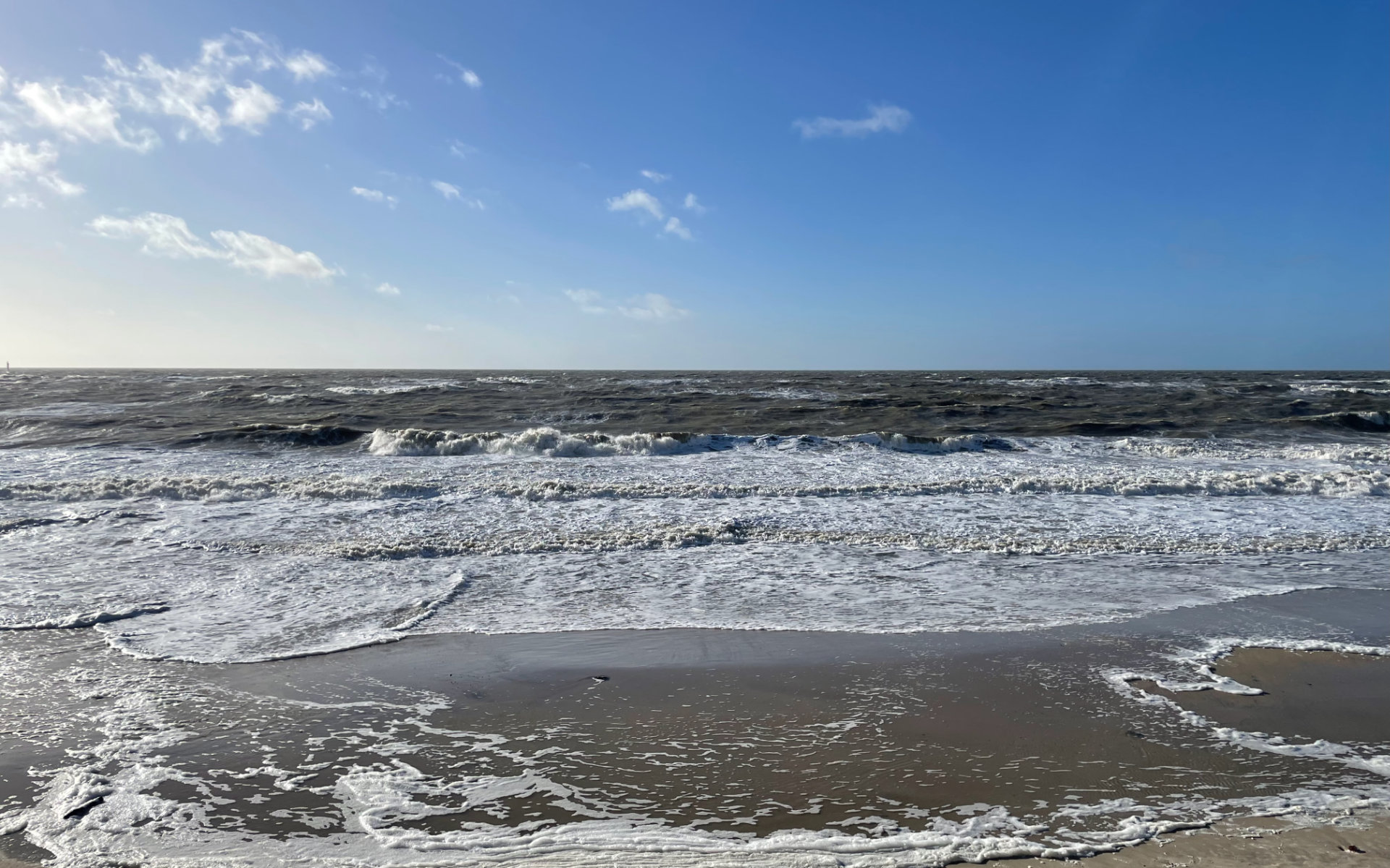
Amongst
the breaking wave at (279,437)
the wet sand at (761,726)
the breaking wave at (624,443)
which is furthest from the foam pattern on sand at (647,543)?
the breaking wave at (279,437)

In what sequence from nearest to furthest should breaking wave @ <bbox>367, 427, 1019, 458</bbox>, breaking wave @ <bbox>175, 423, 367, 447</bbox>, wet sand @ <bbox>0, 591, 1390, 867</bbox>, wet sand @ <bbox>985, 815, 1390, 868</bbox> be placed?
wet sand @ <bbox>985, 815, 1390, 868</bbox> → wet sand @ <bbox>0, 591, 1390, 867</bbox> → breaking wave @ <bbox>367, 427, 1019, 458</bbox> → breaking wave @ <bbox>175, 423, 367, 447</bbox>

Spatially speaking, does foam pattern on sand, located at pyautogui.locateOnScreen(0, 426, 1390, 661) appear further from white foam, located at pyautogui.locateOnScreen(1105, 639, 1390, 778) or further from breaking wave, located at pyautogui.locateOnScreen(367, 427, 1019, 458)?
breaking wave, located at pyautogui.locateOnScreen(367, 427, 1019, 458)

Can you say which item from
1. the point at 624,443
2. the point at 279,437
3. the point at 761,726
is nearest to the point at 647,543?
the point at 761,726

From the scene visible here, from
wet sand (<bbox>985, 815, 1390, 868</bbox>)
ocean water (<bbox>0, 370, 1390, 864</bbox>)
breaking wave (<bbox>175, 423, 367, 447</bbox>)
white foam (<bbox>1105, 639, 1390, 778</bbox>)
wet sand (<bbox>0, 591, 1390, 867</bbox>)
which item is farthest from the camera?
breaking wave (<bbox>175, 423, 367, 447</bbox>)

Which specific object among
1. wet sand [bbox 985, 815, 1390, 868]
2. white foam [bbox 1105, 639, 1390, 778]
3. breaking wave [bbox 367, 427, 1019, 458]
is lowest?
white foam [bbox 1105, 639, 1390, 778]

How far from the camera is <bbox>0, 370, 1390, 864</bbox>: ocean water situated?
20.4ft

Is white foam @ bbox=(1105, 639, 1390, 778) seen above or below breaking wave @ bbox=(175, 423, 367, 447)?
below

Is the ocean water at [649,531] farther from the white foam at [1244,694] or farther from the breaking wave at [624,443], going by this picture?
the white foam at [1244,694]

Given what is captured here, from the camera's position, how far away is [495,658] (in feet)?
17.4

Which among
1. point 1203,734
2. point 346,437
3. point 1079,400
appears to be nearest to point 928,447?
point 1203,734

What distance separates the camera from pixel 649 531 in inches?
368

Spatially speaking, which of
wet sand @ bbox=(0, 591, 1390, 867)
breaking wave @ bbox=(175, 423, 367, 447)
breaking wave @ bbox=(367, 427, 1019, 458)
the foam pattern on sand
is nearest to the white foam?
wet sand @ bbox=(0, 591, 1390, 867)

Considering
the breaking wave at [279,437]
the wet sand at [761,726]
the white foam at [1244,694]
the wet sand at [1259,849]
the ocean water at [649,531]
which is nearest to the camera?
the wet sand at [1259,849]

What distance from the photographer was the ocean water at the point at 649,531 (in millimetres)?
6223
